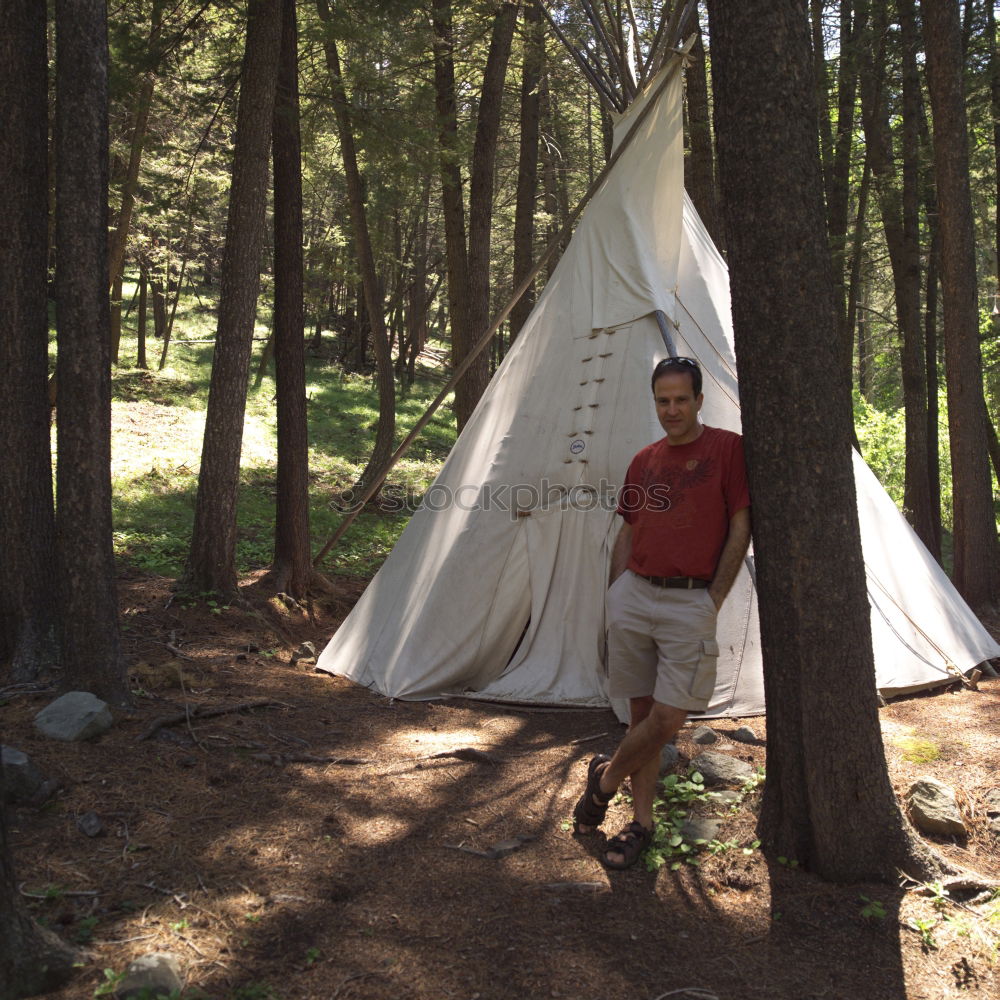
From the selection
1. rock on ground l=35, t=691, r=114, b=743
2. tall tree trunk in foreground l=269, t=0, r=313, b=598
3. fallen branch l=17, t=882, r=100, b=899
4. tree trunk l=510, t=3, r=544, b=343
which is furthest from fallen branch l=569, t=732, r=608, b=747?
tree trunk l=510, t=3, r=544, b=343

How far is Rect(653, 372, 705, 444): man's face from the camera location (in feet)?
10.9

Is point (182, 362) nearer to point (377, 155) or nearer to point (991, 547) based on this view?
point (377, 155)

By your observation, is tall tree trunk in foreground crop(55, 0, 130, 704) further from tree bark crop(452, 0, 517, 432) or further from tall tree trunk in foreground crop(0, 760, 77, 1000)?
tree bark crop(452, 0, 517, 432)

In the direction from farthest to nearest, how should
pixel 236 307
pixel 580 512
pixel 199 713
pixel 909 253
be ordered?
pixel 909 253 < pixel 236 307 < pixel 580 512 < pixel 199 713

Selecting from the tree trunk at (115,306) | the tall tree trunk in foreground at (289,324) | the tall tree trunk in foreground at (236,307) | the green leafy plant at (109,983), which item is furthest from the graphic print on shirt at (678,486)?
the tree trunk at (115,306)

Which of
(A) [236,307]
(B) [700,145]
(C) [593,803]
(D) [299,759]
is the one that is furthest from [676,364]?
(B) [700,145]

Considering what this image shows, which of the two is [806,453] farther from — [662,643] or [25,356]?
[25,356]

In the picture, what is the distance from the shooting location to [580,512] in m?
6.00

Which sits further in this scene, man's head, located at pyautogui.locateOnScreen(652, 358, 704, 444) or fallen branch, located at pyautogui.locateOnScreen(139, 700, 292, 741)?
fallen branch, located at pyautogui.locateOnScreen(139, 700, 292, 741)

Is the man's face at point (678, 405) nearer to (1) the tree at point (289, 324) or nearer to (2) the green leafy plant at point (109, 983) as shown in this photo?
(2) the green leafy plant at point (109, 983)

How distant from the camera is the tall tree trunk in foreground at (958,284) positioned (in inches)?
293

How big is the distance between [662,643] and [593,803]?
0.80m

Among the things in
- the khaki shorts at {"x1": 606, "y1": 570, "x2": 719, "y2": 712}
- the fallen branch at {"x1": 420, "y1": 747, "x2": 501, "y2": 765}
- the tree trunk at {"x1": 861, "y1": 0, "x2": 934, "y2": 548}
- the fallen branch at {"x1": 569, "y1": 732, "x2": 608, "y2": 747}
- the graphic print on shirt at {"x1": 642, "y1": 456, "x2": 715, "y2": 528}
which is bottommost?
the fallen branch at {"x1": 569, "y1": 732, "x2": 608, "y2": 747}

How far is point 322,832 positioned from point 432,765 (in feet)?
3.21
